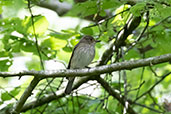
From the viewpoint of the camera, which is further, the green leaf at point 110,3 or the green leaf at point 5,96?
the green leaf at point 5,96

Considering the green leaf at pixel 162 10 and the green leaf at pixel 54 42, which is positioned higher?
the green leaf at pixel 162 10

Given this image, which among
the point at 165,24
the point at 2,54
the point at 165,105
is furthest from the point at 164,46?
the point at 2,54

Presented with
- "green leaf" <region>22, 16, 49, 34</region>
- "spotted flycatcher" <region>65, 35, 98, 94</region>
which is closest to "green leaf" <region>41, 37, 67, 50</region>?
"green leaf" <region>22, 16, 49, 34</region>

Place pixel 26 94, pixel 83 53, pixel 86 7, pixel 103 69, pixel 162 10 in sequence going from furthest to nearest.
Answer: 1. pixel 83 53
2. pixel 26 94
3. pixel 86 7
4. pixel 103 69
5. pixel 162 10

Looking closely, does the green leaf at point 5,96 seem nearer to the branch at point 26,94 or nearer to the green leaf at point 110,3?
the branch at point 26,94

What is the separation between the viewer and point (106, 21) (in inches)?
152

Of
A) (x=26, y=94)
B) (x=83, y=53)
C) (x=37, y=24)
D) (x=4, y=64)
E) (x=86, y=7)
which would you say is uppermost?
(x=86, y=7)

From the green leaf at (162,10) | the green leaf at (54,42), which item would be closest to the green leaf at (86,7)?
the green leaf at (54,42)

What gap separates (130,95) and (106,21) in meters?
3.04

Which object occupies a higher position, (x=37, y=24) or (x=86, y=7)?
(x=86, y=7)

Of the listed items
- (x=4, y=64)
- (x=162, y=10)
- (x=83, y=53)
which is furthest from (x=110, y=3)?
(x=83, y=53)

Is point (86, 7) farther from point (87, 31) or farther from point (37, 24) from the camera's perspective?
point (37, 24)

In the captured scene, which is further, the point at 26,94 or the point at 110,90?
the point at 110,90

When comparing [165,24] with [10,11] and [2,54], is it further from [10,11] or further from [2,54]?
[10,11]
